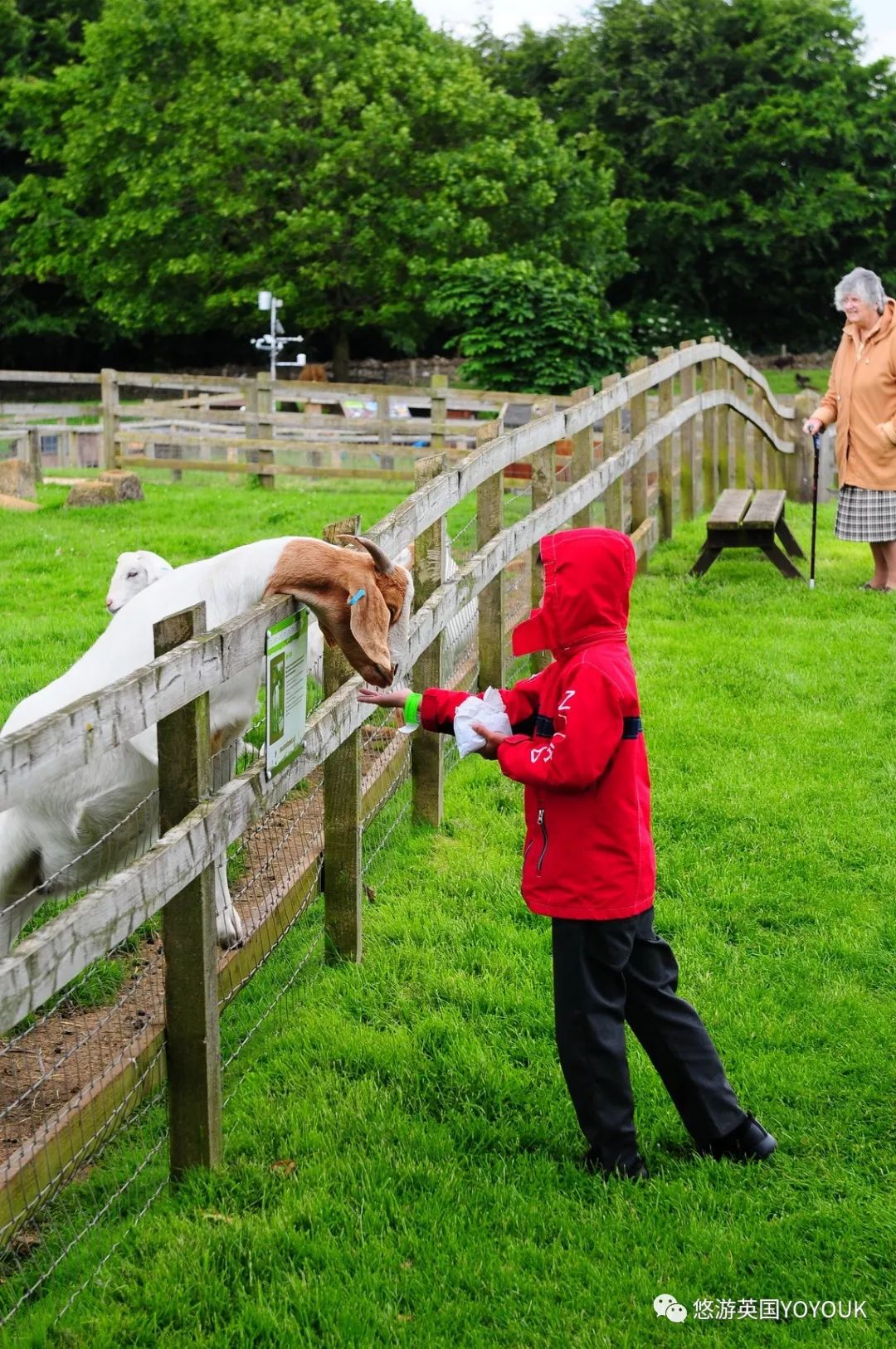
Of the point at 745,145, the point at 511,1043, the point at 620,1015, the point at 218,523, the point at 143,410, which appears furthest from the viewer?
the point at 745,145

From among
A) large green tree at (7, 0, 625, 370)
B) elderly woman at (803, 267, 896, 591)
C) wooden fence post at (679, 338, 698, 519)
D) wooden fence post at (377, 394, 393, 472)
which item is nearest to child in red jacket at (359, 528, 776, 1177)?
elderly woman at (803, 267, 896, 591)

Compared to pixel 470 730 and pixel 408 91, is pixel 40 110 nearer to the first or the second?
pixel 408 91

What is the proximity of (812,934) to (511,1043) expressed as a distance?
126cm

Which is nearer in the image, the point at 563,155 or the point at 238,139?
the point at 238,139

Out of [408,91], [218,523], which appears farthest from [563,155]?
[218,523]

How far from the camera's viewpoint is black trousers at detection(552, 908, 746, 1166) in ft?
11.6

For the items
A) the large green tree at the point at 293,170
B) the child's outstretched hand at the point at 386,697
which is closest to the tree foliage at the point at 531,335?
the large green tree at the point at 293,170

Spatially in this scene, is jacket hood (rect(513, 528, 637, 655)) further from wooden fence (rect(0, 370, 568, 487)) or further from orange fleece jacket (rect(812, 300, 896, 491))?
wooden fence (rect(0, 370, 568, 487))

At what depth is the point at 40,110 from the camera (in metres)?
40.0

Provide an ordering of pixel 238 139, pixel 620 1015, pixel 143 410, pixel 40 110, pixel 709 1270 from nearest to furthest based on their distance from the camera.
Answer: pixel 709 1270 → pixel 620 1015 → pixel 143 410 → pixel 238 139 → pixel 40 110

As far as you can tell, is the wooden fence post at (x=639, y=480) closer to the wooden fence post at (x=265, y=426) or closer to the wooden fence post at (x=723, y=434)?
the wooden fence post at (x=723, y=434)

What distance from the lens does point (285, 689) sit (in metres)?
3.73

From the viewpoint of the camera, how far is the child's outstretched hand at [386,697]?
3910 mm

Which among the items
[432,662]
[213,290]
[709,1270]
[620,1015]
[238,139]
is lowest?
[709,1270]
